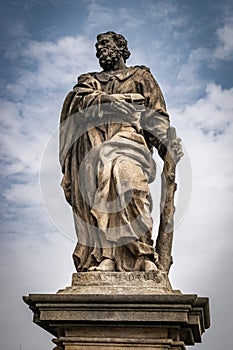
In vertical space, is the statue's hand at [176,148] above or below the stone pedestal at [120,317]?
above

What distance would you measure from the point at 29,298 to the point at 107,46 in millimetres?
3849

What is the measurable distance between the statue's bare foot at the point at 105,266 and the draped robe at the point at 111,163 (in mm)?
73

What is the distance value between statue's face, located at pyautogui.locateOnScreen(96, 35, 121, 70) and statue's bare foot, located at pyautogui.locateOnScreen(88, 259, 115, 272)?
3012mm

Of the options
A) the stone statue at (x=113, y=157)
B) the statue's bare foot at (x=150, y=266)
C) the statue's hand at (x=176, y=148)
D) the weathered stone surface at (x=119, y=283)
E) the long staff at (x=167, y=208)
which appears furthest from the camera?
the statue's hand at (x=176, y=148)

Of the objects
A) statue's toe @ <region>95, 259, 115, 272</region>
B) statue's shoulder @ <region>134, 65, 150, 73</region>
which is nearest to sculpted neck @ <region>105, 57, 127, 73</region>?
statue's shoulder @ <region>134, 65, 150, 73</region>

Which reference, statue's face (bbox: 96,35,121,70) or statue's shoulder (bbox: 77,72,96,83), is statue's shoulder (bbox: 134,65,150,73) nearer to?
statue's face (bbox: 96,35,121,70)

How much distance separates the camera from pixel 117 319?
6625 mm

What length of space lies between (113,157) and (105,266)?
1416 mm

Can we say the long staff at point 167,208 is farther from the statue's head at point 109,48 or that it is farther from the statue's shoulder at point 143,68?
the statue's head at point 109,48

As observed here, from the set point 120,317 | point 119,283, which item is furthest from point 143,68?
point 120,317

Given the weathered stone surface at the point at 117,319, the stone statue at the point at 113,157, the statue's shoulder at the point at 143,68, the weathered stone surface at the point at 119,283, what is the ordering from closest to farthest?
the weathered stone surface at the point at 117,319 → the weathered stone surface at the point at 119,283 → the stone statue at the point at 113,157 → the statue's shoulder at the point at 143,68

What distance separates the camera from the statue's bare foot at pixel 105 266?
7.31 m

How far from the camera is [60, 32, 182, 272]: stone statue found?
754cm

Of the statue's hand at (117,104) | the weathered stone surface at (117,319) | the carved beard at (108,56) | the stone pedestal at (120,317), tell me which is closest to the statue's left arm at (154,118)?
the statue's hand at (117,104)
